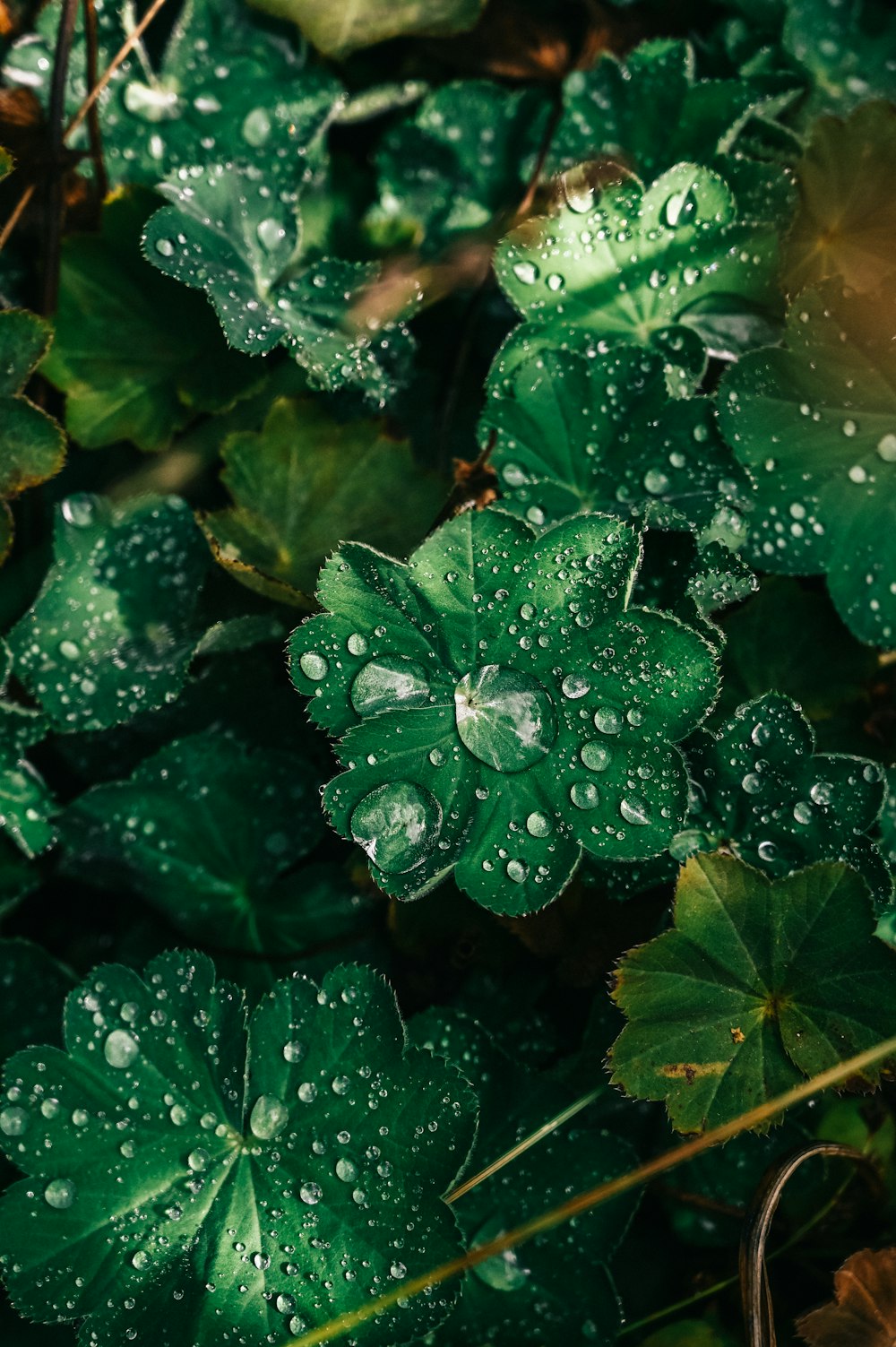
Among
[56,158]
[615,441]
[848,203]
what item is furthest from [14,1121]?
[848,203]

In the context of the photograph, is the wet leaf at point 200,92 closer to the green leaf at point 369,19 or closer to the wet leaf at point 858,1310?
the green leaf at point 369,19

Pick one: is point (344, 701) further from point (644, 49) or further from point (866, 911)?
point (644, 49)

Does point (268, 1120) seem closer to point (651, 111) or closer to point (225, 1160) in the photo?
point (225, 1160)

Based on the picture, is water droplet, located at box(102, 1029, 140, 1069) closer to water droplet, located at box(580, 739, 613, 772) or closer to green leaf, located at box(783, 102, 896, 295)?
water droplet, located at box(580, 739, 613, 772)

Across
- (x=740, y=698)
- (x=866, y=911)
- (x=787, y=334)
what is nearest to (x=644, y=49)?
(x=787, y=334)

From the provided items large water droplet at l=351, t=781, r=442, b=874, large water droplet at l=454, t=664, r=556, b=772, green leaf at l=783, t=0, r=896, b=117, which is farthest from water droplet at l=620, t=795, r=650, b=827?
green leaf at l=783, t=0, r=896, b=117

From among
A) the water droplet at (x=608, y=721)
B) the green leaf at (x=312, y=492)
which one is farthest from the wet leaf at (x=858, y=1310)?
the green leaf at (x=312, y=492)
